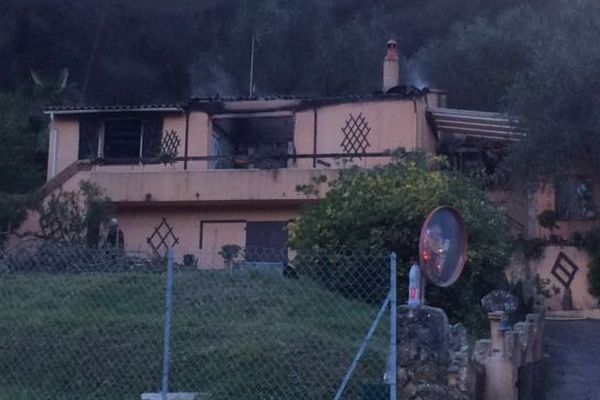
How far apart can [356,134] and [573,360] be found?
11278 millimetres

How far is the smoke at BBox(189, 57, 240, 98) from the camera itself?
40.0 m

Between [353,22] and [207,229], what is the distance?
1500 cm

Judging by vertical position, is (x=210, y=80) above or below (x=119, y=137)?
above

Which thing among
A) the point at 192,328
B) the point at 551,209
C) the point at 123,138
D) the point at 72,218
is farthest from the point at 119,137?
the point at 192,328

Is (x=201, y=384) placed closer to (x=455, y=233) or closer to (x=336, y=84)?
(x=455, y=233)

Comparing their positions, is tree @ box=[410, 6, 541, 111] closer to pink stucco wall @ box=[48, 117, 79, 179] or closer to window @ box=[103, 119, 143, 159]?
window @ box=[103, 119, 143, 159]

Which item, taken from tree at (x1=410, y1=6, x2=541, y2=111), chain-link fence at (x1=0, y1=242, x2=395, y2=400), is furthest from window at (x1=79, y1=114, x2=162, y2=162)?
chain-link fence at (x1=0, y1=242, x2=395, y2=400)

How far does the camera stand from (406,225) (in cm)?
1712

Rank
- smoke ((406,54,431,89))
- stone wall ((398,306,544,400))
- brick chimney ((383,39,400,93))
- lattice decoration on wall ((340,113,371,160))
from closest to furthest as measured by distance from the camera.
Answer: stone wall ((398,306,544,400)) → lattice decoration on wall ((340,113,371,160)) → brick chimney ((383,39,400,93)) → smoke ((406,54,431,89))

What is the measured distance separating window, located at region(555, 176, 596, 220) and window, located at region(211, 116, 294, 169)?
6545mm

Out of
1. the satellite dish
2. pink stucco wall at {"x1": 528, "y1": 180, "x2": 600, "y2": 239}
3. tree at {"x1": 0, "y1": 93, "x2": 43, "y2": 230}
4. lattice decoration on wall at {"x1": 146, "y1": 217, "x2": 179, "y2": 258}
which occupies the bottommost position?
the satellite dish

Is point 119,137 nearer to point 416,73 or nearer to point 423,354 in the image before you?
point 416,73

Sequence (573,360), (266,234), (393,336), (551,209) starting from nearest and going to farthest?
(393,336) → (573,360) → (551,209) → (266,234)

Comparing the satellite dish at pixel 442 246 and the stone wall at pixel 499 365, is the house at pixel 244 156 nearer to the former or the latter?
the stone wall at pixel 499 365
